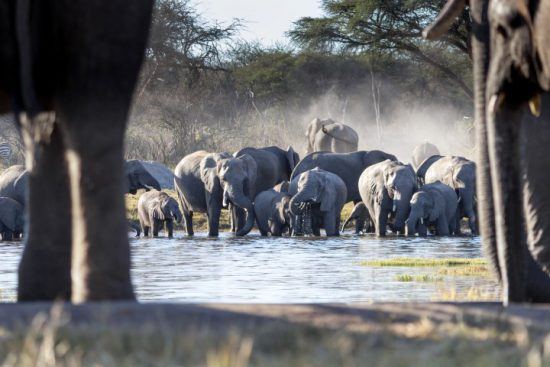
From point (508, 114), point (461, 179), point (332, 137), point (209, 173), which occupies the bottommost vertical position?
point (508, 114)

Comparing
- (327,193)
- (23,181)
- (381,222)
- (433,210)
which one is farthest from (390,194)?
(23,181)

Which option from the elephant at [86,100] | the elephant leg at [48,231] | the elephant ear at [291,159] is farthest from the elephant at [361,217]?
the elephant at [86,100]

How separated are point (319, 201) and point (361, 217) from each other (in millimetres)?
3130

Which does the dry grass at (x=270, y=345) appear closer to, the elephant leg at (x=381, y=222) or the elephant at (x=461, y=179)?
the elephant leg at (x=381, y=222)

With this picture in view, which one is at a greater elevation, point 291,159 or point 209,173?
point 291,159

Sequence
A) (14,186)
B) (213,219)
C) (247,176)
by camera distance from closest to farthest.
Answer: (213,219) < (14,186) < (247,176)

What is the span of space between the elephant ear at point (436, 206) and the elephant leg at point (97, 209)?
18618mm

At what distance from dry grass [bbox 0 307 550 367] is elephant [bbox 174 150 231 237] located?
20.0m

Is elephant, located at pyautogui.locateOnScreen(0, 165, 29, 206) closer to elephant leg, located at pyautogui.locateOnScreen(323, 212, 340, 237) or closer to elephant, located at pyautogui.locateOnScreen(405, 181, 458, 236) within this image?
elephant leg, located at pyautogui.locateOnScreen(323, 212, 340, 237)

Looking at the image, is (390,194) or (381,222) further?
(390,194)

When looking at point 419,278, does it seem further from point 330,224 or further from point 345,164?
point 345,164

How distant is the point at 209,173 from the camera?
2550 cm

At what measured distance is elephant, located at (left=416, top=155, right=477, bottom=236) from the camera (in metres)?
25.3

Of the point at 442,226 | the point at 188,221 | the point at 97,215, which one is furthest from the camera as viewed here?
the point at 188,221
